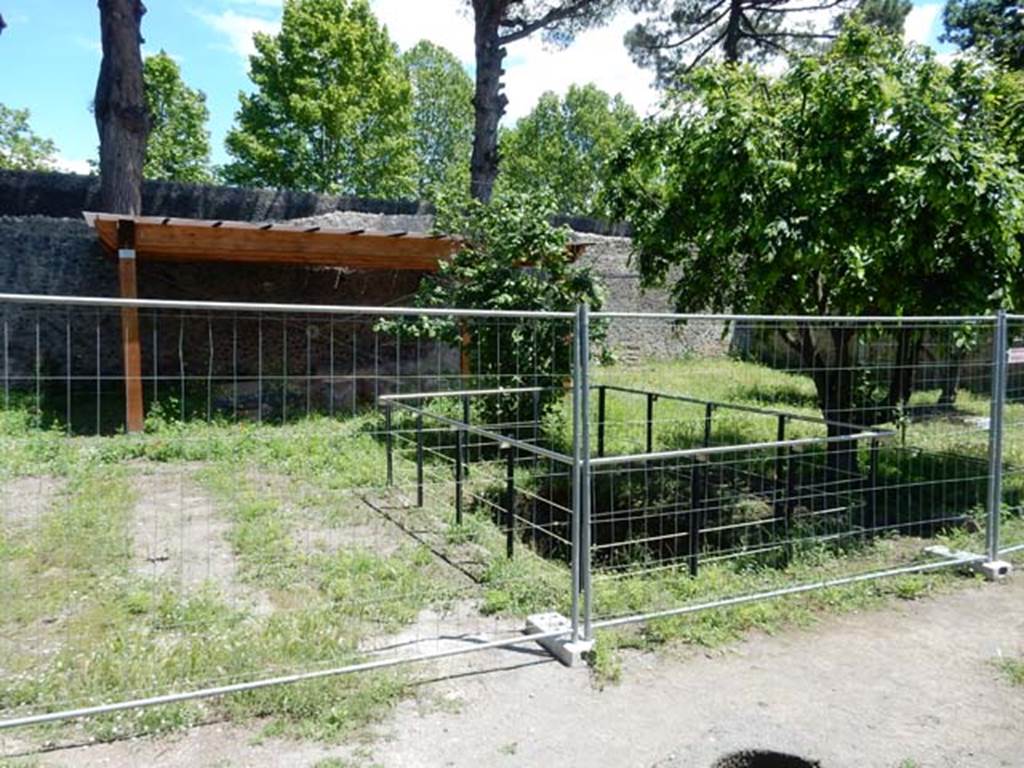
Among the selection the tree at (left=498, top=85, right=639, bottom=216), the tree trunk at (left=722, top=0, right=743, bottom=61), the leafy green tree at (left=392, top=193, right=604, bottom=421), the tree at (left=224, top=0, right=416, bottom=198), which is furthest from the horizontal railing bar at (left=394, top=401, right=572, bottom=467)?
the tree at (left=498, top=85, right=639, bottom=216)

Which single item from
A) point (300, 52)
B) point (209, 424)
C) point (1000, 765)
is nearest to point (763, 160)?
point (1000, 765)

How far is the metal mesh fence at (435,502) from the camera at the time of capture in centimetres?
313

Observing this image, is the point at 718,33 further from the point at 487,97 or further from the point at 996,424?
the point at 996,424

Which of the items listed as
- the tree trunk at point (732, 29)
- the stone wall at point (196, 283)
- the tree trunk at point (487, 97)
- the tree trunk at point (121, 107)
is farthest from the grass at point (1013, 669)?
the tree trunk at point (732, 29)

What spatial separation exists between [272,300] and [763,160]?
25.7 feet

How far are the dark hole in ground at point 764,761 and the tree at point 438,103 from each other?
3973 centimetres

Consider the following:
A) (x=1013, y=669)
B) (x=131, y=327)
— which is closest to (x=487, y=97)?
(x=131, y=327)

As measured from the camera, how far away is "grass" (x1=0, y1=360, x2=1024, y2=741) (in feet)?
9.18

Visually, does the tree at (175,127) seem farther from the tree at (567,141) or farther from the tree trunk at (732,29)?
the tree trunk at (732,29)

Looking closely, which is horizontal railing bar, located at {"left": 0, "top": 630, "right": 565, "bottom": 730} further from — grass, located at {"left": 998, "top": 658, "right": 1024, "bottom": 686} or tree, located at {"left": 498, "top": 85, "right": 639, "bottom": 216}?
tree, located at {"left": 498, "top": 85, "right": 639, "bottom": 216}

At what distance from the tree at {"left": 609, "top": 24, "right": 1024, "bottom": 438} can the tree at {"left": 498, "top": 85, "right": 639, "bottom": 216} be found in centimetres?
3011

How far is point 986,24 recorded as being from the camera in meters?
14.7

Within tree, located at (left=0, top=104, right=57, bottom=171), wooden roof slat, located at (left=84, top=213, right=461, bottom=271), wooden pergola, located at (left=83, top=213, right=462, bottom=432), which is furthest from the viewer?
tree, located at (left=0, top=104, right=57, bottom=171)

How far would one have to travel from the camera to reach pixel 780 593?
3.73 m
